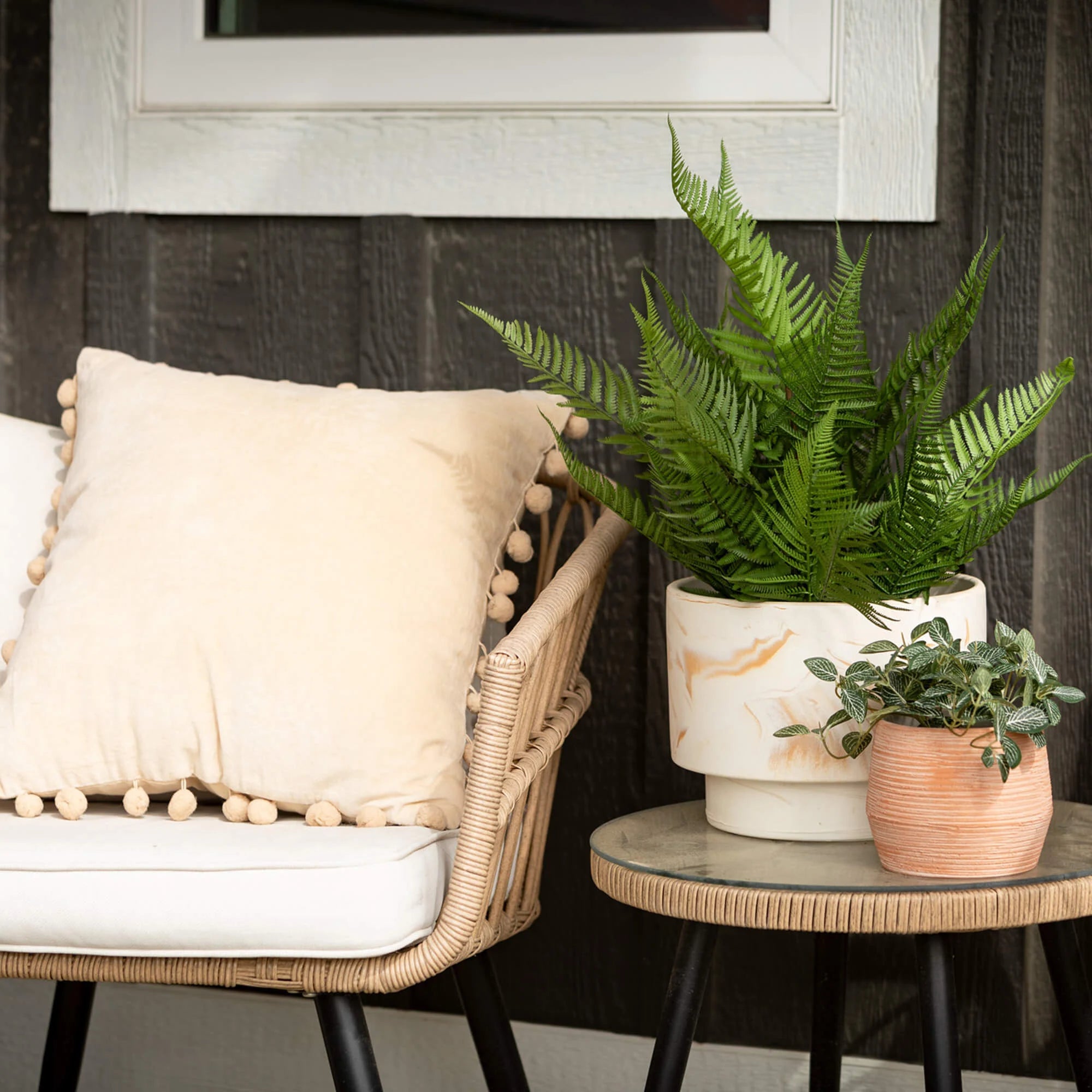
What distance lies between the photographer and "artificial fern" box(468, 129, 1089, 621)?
1059 mm

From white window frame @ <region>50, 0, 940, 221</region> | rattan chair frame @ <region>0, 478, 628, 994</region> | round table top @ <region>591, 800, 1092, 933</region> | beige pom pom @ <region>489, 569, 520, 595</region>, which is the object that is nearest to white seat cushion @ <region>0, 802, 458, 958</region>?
rattan chair frame @ <region>0, 478, 628, 994</region>

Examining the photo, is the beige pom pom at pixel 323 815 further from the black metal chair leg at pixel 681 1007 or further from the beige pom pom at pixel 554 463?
the beige pom pom at pixel 554 463

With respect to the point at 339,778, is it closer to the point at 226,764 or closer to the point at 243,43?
the point at 226,764

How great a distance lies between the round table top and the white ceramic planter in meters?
0.03

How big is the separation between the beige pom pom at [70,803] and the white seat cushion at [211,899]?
0.32 ft

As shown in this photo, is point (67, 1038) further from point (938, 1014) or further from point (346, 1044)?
point (938, 1014)

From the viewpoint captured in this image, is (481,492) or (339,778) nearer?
(339,778)

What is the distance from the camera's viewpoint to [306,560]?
121cm

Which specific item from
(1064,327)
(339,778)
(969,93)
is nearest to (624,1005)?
(339,778)

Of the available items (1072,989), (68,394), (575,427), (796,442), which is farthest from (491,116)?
(1072,989)

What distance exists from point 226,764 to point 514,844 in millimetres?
284

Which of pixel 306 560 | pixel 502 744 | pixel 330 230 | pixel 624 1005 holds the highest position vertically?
pixel 330 230

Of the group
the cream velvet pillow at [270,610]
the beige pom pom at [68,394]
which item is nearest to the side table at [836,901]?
the cream velvet pillow at [270,610]

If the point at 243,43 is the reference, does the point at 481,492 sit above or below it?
below
